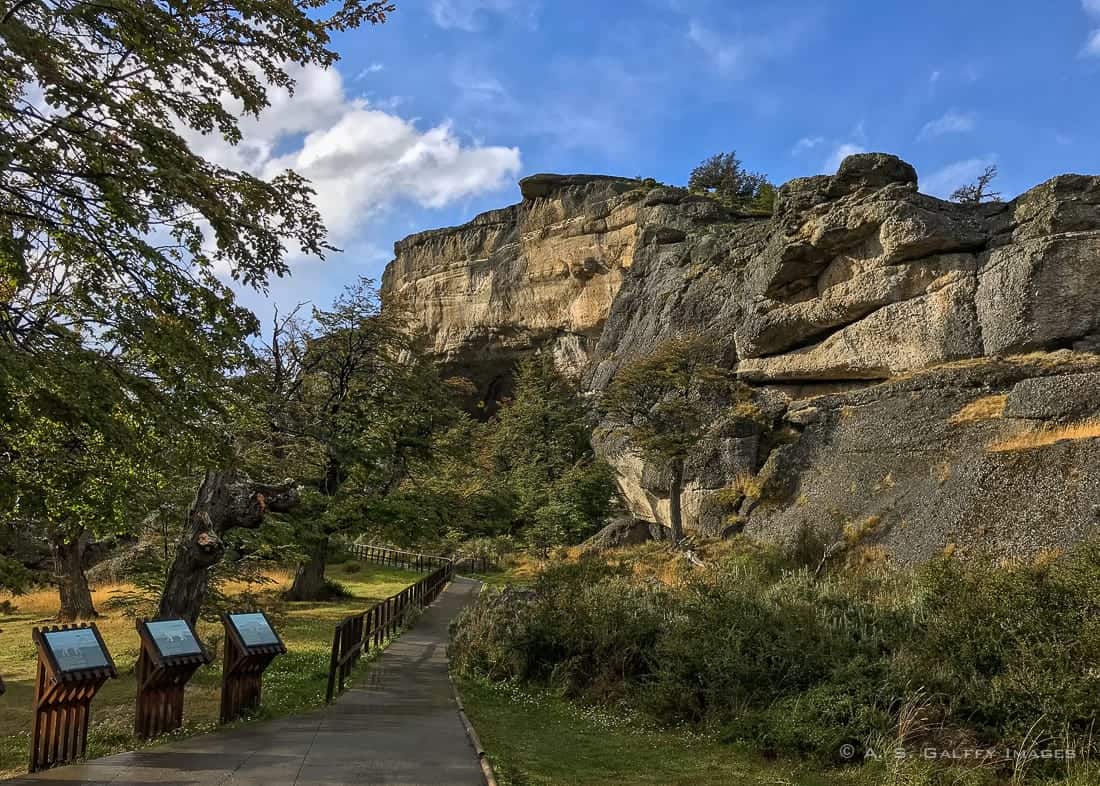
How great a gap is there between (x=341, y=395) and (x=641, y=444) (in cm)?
1165

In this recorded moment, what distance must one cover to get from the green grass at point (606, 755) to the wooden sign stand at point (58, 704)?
3.78 m

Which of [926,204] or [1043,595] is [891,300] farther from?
[1043,595]

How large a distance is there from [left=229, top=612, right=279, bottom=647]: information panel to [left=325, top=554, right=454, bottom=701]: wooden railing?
959 millimetres

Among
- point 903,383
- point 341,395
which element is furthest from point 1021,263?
point 341,395

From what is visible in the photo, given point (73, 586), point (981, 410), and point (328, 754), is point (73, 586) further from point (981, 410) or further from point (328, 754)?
point (981, 410)

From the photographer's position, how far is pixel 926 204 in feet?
92.3

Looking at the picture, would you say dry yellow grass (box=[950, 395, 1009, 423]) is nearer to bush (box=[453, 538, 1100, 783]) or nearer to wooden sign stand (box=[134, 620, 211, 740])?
bush (box=[453, 538, 1100, 783])

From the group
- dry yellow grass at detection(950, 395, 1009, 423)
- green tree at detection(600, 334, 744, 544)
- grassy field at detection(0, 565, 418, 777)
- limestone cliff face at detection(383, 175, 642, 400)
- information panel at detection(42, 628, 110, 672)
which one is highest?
limestone cliff face at detection(383, 175, 642, 400)

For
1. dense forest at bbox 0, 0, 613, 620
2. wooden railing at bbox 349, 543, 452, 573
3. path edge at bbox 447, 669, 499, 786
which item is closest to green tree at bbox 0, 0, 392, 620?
dense forest at bbox 0, 0, 613, 620

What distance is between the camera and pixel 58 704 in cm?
682

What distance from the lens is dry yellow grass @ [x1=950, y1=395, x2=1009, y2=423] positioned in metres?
20.1

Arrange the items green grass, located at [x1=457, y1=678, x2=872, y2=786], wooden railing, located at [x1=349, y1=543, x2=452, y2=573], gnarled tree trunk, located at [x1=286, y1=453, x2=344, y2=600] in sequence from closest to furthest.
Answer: green grass, located at [x1=457, y1=678, x2=872, y2=786]
gnarled tree trunk, located at [x1=286, y1=453, x2=344, y2=600]
wooden railing, located at [x1=349, y1=543, x2=452, y2=573]

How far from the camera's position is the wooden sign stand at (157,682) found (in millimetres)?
7766

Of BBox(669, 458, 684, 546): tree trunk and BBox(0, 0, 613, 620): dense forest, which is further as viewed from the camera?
BBox(669, 458, 684, 546): tree trunk
